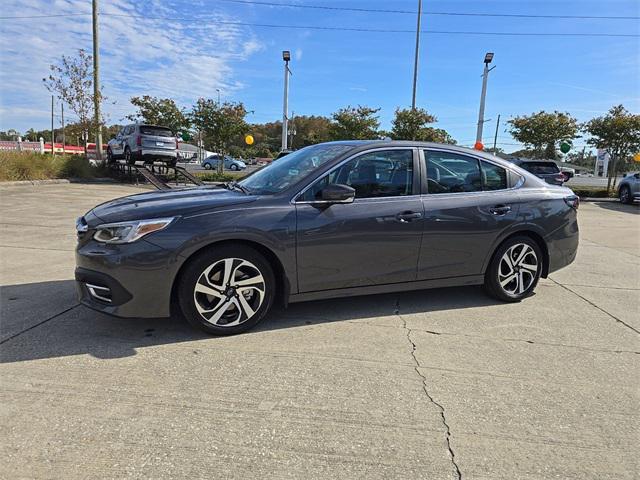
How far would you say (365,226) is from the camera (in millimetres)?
4012

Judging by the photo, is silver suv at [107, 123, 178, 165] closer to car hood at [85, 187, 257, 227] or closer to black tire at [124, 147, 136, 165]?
black tire at [124, 147, 136, 165]

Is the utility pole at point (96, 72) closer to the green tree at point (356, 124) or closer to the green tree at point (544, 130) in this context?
the green tree at point (356, 124)

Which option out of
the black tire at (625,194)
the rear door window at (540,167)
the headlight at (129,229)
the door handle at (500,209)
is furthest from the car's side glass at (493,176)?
the black tire at (625,194)

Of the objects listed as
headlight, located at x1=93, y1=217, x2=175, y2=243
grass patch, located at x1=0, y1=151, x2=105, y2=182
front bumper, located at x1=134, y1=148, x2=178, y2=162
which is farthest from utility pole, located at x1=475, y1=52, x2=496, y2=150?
headlight, located at x1=93, y1=217, x2=175, y2=243

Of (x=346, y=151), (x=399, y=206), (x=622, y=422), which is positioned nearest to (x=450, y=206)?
(x=399, y=206)

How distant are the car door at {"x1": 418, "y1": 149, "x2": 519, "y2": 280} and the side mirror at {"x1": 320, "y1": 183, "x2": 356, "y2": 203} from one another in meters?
0.86

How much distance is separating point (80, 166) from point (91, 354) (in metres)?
18.7

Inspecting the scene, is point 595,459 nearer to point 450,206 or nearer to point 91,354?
point 450,206

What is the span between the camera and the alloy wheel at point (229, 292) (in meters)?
3.61

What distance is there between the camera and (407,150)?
442 centimetres

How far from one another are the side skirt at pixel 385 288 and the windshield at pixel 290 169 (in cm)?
95

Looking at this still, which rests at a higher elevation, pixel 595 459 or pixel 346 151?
pixel 346 151

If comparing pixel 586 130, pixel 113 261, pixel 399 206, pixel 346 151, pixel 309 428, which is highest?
pixel 586 130

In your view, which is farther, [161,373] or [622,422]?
[161,373]
